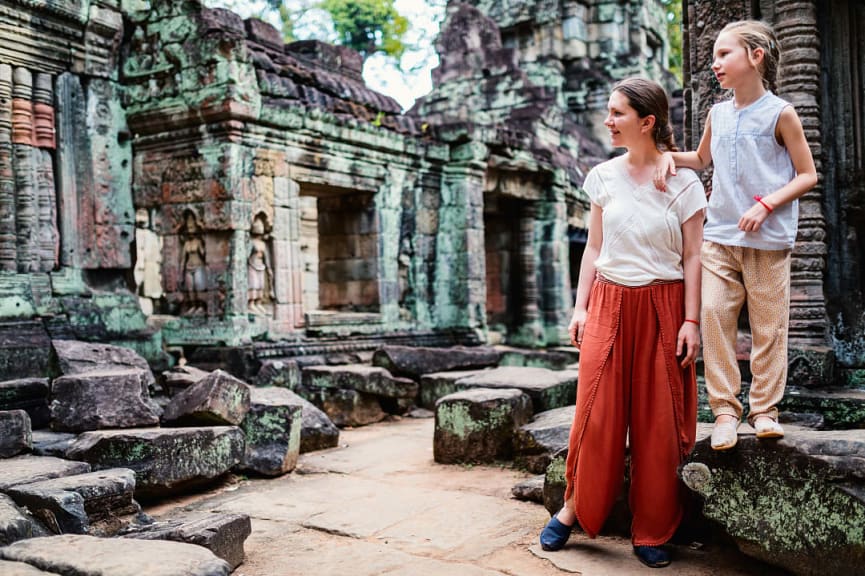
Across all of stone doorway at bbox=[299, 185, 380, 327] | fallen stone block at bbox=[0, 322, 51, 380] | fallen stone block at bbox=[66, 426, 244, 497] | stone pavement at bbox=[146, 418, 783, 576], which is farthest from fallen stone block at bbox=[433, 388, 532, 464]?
stone doorway at bbox=[299, 185, 380, 327]

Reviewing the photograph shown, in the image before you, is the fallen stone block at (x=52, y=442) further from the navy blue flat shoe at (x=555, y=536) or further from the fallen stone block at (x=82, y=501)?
the navy blue flat shoe at (x=555, y=536)

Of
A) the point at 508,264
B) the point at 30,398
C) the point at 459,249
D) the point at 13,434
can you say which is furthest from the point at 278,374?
the point at 508,264

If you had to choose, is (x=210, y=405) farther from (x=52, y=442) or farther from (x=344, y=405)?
(x=344, y=405)

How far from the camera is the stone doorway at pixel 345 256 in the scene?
32.3ft

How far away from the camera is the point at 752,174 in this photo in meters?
3.22

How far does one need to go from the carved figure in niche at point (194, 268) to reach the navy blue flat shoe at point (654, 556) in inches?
228

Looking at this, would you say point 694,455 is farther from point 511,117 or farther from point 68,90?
point 511,117

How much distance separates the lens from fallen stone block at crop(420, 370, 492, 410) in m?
8.00

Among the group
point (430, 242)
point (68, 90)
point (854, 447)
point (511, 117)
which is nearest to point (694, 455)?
point (854, 447)

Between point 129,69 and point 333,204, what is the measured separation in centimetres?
273

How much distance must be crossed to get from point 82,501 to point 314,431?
2.79 metres

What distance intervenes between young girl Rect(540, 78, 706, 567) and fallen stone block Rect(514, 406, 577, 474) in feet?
5.33

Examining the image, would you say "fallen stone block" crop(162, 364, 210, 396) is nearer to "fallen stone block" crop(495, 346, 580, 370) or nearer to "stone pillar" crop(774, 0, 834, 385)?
"stone pillar" crop(774, 0, 834, 385)

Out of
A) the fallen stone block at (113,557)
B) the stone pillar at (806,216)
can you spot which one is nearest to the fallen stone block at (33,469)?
the fallen stone block at (113,557)
